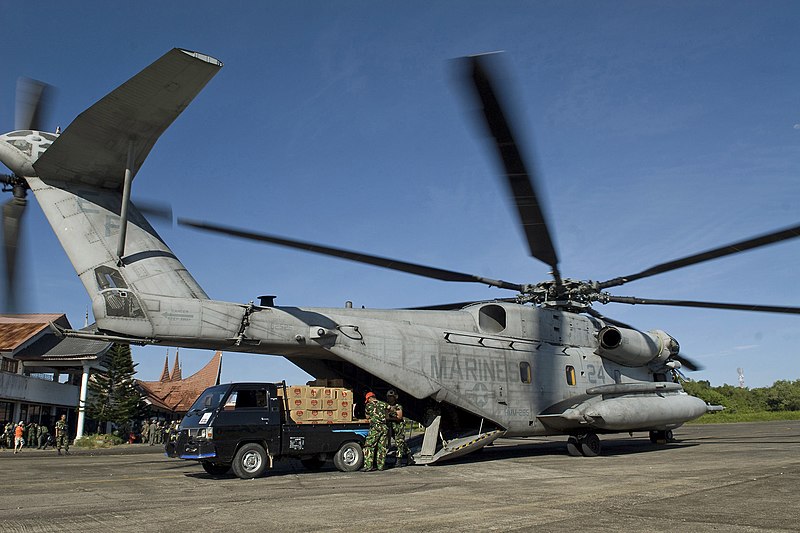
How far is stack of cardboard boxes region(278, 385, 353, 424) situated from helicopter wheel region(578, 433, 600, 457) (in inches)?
287

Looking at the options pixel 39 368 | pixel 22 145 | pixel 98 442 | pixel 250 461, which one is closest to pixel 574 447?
pixel 250 461

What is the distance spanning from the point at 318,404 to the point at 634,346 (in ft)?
35.1

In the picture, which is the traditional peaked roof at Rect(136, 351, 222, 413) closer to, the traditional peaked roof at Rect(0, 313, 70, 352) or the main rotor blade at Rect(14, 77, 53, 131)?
the traditional peaked roof at Rect(0, 313, 70, 352)

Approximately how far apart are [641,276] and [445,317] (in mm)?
5302

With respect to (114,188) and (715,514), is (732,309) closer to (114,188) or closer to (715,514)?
(715,514)

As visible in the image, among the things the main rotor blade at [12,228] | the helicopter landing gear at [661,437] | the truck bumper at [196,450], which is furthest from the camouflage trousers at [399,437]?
the helicopter landing gear at [661,437]

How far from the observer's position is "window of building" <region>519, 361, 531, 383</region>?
56.9 feet

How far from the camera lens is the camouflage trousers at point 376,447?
1430 centimetres

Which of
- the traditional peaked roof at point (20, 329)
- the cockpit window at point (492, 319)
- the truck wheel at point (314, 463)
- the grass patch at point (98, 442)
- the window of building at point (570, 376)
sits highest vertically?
the traditional peaked roof at point (20, 329)

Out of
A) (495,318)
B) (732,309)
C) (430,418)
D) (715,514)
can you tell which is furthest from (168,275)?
(732,309)

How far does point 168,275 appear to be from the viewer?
1322 cm

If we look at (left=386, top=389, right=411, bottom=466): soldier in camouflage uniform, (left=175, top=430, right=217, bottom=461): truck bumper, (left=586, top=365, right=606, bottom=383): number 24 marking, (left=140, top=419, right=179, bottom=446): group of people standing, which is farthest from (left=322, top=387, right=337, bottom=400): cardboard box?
(left=140, top=419, right=179, bottom=446): group of people standing

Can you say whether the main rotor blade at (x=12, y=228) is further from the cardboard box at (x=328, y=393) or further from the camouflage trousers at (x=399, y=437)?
the camouflage trousers at (x=399, y=437)

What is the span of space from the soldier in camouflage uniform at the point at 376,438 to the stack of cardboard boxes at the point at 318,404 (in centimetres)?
54
